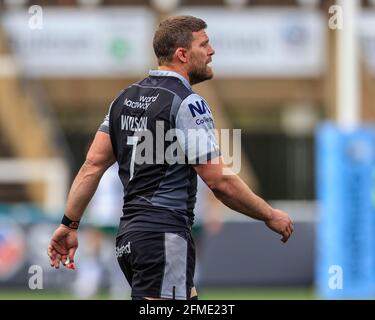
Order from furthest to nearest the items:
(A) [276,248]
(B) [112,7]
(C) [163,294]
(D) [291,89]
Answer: (D) [291,89]
(B) [112,7]
(A) [276,248]
(C) [163,294]

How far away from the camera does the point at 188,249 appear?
6445 mm

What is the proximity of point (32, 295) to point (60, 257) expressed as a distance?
31.6 feet

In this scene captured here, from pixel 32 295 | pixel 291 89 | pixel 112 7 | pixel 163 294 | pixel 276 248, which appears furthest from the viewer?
pixel 291 89

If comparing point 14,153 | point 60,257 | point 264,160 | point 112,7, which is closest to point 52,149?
point 14,153

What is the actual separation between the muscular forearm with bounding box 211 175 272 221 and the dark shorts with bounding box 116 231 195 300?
13.6 inches

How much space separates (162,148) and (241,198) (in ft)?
1.73

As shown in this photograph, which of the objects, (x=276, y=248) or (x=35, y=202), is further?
(x=35, y=202)

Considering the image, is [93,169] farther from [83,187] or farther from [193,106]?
[193,106]

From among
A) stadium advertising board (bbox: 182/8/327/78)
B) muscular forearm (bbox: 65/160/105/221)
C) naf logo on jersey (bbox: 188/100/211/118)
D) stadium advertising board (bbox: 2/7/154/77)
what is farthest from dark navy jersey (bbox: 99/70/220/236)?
stadium advertising board (bbox: 2/7/154/77)

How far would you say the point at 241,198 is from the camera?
6355 millimetres

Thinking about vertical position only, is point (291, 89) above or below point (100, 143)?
above

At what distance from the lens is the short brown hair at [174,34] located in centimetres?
646

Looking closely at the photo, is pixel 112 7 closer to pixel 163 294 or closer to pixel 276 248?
pixel 276 248

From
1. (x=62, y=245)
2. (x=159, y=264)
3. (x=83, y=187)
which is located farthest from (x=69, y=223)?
(x=159, y=264)
